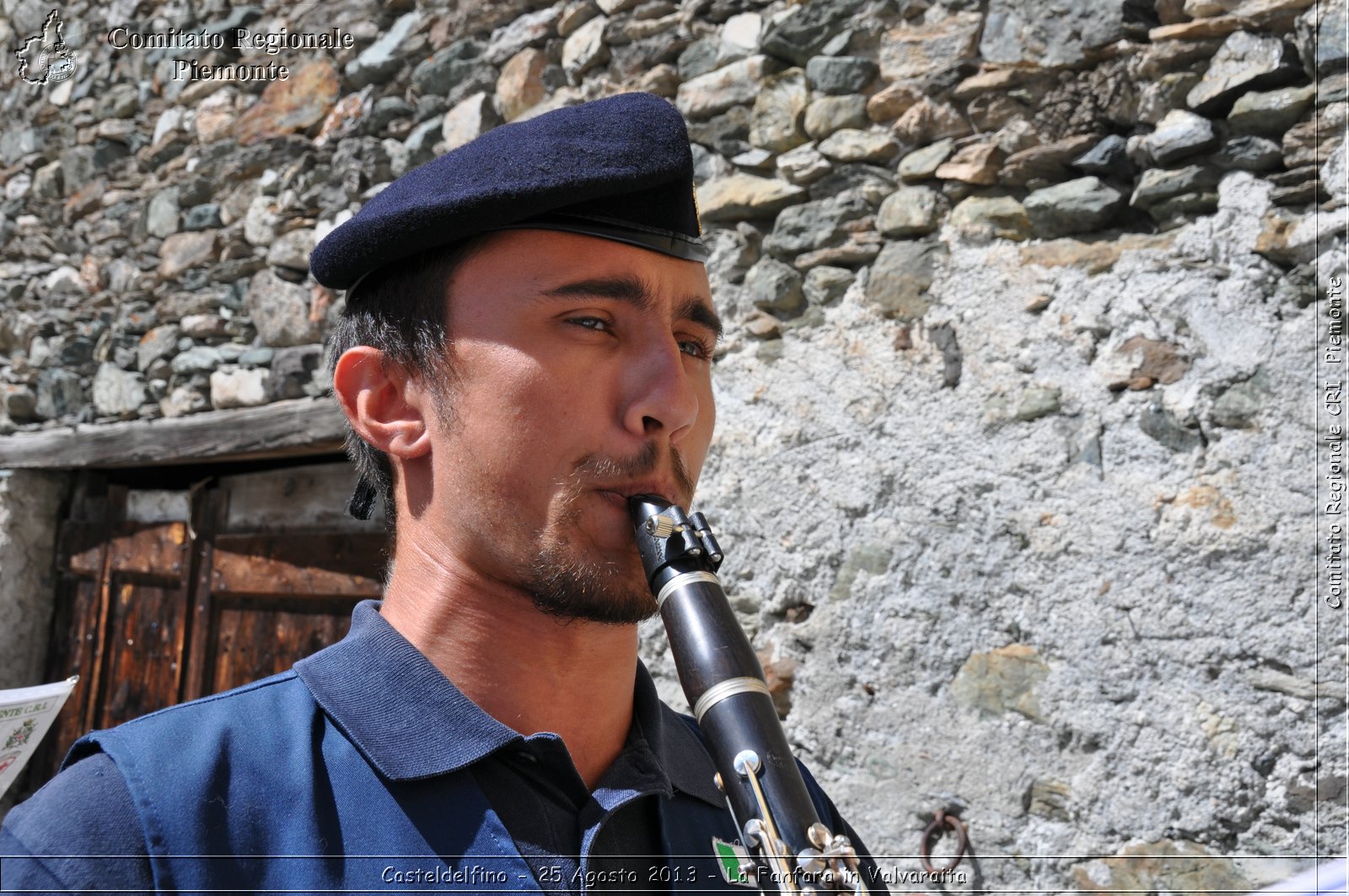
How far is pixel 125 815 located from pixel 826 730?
5.21ft

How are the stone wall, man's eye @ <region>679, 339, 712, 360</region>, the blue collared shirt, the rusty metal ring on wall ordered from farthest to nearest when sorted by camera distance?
the rusty metal ring on wall → the stone wall → man's eye @ <region>679, 339, 712, 360</region> → the blue collared shirt

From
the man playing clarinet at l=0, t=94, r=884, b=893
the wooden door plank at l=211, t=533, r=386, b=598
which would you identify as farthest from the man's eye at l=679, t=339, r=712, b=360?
the wooden door plank at l=211, t=533, r=386, b=598

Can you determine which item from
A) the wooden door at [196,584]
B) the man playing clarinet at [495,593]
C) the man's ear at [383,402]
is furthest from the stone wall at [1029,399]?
the wooden door at [196,584]

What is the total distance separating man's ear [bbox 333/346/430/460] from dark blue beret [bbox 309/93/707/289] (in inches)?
5.1

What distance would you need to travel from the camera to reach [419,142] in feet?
10.8

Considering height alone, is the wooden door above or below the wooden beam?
below

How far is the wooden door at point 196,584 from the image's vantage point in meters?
3.40

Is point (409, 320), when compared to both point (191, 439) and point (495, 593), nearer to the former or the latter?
point (495, 593)

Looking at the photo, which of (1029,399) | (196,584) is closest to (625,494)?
(1029,399)

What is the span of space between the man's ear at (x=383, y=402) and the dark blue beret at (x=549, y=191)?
0.13 metres

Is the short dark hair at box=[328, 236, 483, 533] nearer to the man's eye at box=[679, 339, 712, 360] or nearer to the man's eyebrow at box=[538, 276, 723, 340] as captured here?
the man's eyebrow at box=[538, 276, 723, 340]

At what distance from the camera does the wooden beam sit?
329 centimetres

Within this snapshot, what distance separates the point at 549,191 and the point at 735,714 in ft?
2.05

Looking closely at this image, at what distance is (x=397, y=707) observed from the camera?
112 centimetres
